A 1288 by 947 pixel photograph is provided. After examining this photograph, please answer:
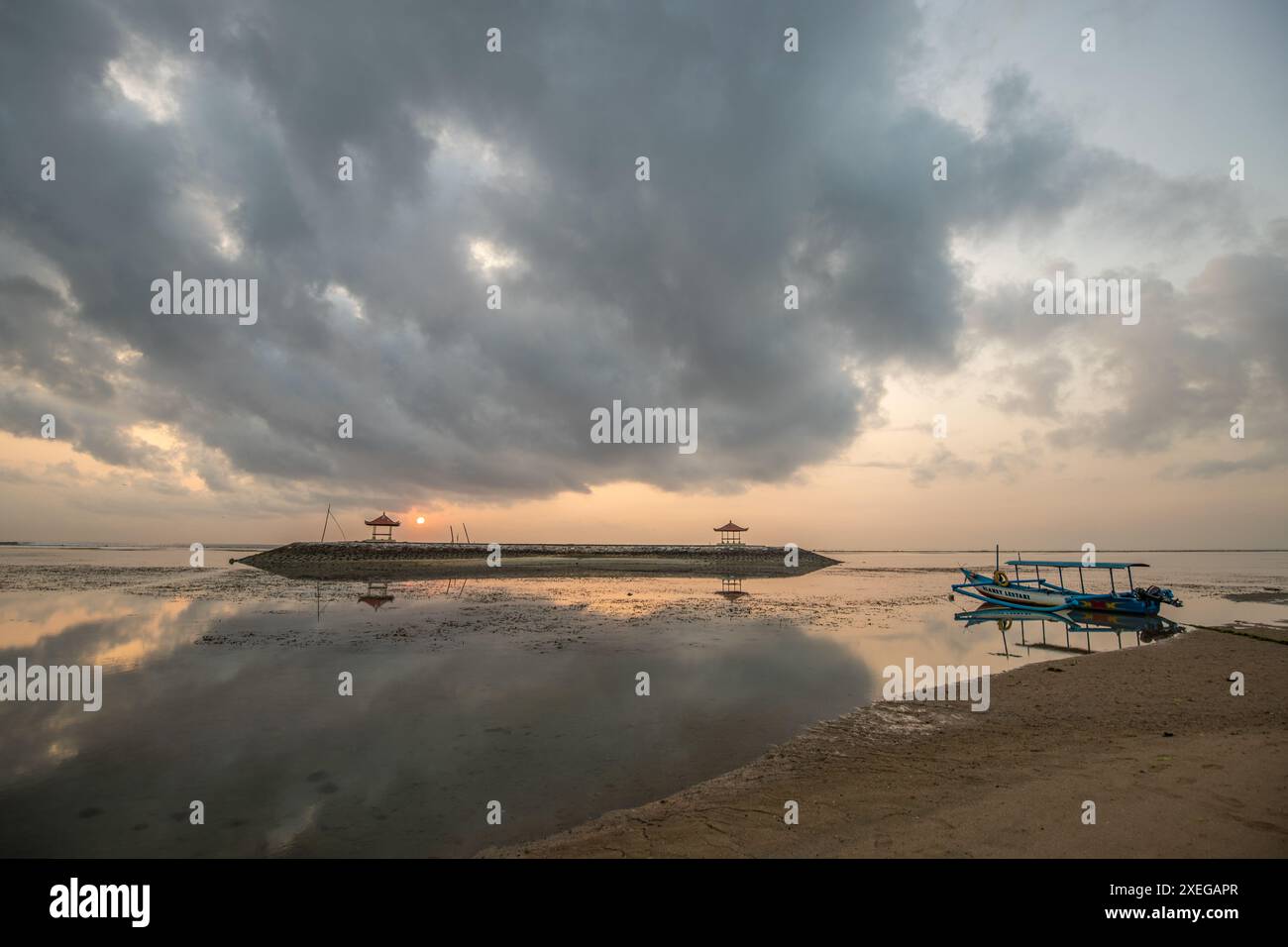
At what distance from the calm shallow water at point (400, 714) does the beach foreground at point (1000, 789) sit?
4.06 ft

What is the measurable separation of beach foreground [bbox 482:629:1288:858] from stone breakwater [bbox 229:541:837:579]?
58.1 meters

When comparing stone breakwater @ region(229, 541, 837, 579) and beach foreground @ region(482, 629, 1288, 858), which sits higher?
beach foreground @ region(482, 629, 1288, 858)

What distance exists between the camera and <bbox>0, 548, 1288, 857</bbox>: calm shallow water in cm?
784

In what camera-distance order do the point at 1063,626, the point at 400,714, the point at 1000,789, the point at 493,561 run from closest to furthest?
the point at 1000,789
the point at 400,714
the point at 1063,626
the point at 493,561

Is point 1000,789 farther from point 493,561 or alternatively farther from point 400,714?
point 493,561

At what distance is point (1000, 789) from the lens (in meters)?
7.77

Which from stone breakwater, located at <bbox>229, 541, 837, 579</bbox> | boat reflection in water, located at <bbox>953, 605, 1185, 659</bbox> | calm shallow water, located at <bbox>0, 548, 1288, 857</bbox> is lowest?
stone breakwater, located at <bbox>229, 541, 837, 579</bbox>

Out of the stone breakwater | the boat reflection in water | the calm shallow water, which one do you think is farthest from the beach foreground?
the stone breakwater

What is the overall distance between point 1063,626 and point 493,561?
79394mm

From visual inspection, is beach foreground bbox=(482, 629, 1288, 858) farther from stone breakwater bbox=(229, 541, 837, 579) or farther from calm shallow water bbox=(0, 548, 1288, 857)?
stone breakwater bbox=(229, 541, 837, 579)

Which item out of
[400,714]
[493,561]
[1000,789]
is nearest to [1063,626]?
[1000,789]

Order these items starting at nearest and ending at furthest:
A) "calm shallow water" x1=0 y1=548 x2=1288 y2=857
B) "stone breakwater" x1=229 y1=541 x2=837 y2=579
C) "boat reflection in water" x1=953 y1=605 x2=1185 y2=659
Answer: "calm shallow water" x1=0 y1=548 x2=1288 y2=857 < "boat reflection in water" x1=953 y1=605 x2=1185 y2=659 < "stone breakwater" x1=229 y1=541 x2=837 y2=579
